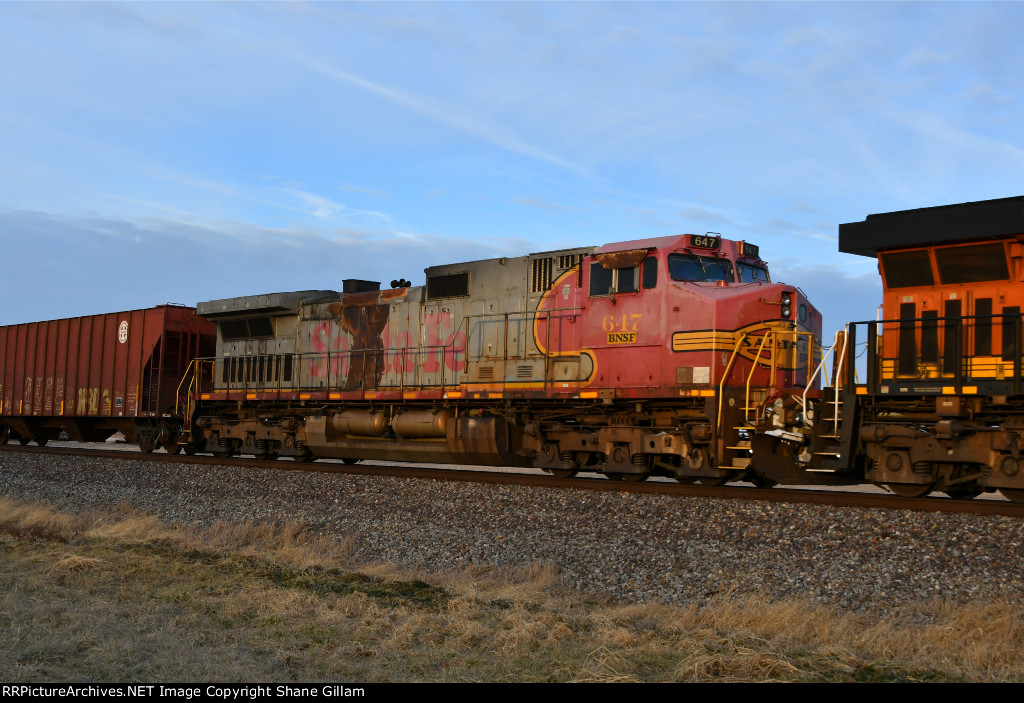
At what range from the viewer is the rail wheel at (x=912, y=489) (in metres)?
10.3

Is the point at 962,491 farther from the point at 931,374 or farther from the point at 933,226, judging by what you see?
the point at 933,226

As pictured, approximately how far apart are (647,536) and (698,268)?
5274 mm

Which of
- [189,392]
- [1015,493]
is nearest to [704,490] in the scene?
[1015,493]

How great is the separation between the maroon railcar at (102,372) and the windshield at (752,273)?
13712mm

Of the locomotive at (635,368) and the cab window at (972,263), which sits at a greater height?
the cab window at (972,263)

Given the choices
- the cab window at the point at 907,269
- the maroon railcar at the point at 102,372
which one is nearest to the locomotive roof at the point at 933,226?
the cab window at the point at 907,269

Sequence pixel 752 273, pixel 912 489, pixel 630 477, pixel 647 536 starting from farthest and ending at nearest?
pixel 630 477 < pixel 752 273 < pixel 912 489 < pixel 647 536

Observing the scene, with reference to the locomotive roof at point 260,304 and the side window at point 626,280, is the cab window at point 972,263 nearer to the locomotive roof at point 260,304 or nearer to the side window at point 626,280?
the side window at point 626,280

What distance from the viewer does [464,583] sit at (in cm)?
799

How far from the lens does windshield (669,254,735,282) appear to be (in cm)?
1312

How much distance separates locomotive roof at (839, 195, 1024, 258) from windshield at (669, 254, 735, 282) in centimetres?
230

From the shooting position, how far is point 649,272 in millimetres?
13281
